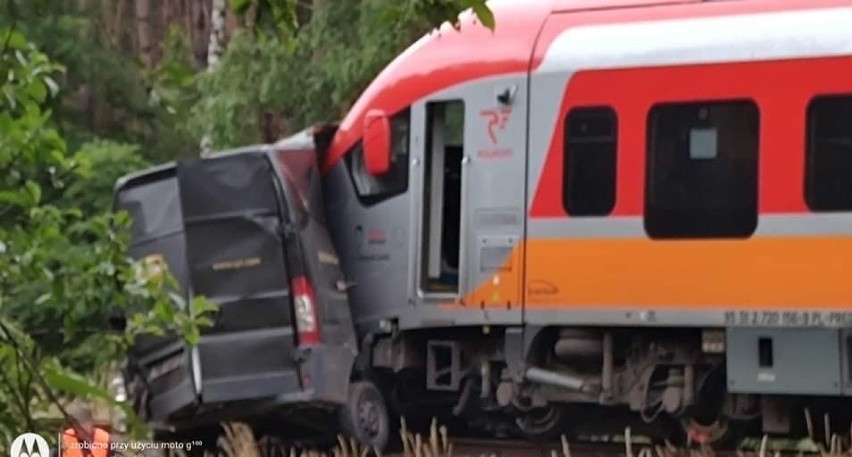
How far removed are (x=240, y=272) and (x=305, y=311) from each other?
494 millimetres

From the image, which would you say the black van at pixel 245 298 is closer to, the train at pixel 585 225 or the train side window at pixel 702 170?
the train at pixel 585 225

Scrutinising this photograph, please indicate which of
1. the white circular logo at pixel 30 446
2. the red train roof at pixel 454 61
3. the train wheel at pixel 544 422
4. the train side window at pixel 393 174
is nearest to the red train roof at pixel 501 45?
the red train roof at pixel 454 61

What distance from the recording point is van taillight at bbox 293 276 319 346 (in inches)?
530

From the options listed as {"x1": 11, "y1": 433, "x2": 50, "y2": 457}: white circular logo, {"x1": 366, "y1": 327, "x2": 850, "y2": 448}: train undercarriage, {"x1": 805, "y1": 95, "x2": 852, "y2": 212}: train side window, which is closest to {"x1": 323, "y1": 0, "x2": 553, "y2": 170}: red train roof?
{"x1": 366, "y1": 327, "x2": 850, "y2": 448}: train undercarriage

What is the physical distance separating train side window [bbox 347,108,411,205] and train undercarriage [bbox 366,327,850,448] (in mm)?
978

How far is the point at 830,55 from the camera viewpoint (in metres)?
12.1

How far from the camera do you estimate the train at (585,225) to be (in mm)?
12227

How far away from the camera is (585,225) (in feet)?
42.3

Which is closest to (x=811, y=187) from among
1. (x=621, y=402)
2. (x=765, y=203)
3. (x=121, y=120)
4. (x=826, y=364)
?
(x=765, y=203)

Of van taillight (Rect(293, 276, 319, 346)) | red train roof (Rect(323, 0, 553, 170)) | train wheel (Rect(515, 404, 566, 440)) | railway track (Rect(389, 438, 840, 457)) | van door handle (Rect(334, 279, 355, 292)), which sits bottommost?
railway track (Rect(389, 438, 840, 457))

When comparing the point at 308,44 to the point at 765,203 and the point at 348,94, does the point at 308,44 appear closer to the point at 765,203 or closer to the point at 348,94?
the point at 348,94

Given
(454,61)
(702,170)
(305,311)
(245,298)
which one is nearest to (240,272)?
(245,298)

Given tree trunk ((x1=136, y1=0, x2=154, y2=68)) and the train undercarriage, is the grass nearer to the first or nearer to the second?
the train undercarriage

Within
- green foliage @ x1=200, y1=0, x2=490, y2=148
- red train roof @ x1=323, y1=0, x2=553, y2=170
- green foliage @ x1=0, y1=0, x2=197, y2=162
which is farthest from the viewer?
green foliage @ x1=200, y1=0, x2=490, y2=148
